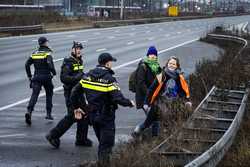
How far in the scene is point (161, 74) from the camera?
966 cm

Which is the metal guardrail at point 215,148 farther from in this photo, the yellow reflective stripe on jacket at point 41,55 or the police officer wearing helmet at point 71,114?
the yellow reflective stripe on jacket at point 41,55

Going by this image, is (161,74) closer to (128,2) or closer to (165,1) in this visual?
(128,2)

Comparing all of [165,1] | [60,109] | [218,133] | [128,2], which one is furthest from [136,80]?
[165,1]

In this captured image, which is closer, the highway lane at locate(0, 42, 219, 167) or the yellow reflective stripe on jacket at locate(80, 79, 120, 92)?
the yellow reflective stripe on jacket at locate(80, 79, 120, 92)

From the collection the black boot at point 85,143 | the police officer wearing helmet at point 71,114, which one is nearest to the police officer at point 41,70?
the police officer wearing helmet at point 71,114

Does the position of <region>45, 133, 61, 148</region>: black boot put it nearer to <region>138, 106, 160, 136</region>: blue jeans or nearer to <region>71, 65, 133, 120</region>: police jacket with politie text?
<region>138, 106, 160, 136</region>: blue jeans

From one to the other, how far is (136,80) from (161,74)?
2.74 feet

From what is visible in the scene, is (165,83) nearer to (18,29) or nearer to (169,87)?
(169,87)

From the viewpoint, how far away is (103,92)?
8.22 metres

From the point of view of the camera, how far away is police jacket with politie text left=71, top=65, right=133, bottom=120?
8.18m

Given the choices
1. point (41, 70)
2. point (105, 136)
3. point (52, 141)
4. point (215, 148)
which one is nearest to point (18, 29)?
point (41, 70)

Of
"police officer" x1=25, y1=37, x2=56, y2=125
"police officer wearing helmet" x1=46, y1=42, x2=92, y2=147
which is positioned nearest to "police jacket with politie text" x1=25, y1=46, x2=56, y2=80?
"police officer" x1=25, y1=37, x2=56, y2=125

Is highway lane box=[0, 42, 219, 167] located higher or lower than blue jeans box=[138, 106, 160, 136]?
lower

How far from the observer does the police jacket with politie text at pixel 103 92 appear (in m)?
8.18
